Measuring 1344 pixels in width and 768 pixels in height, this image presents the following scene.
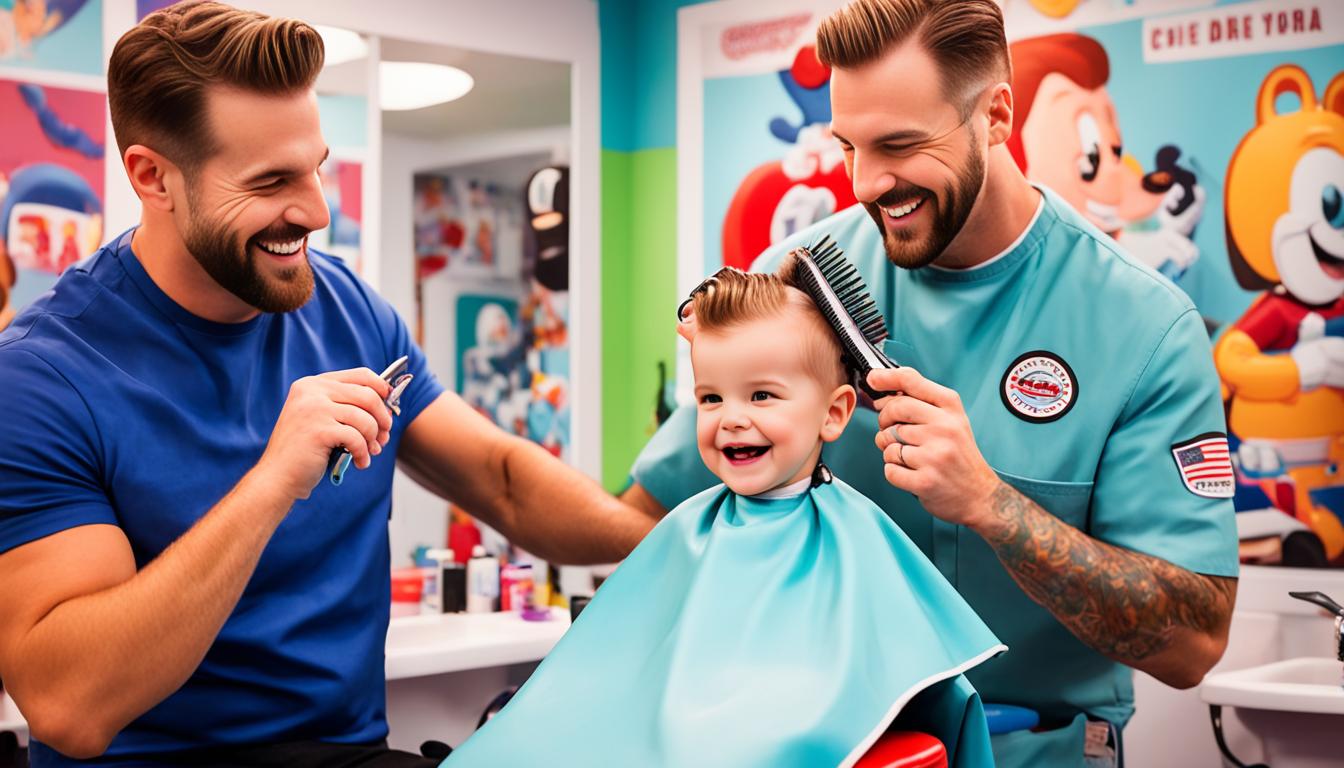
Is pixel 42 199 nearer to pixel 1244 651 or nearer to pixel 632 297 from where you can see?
pixel 632 297

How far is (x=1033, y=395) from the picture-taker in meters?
2.13

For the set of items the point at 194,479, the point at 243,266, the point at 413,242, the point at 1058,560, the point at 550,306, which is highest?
the point at 413,242

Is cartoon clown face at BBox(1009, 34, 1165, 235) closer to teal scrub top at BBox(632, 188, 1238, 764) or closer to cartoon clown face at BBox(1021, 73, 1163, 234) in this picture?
cartoon clown face at BBox(1021, 73, 1163, 234)

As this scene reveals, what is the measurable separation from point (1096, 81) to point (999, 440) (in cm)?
241

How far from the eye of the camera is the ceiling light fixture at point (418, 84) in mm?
5145

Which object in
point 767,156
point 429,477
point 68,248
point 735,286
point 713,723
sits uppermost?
point 767,156

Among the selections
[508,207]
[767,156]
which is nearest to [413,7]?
[767,156]

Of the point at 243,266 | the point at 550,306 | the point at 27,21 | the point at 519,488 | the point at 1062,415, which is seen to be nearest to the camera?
the point at 243,266

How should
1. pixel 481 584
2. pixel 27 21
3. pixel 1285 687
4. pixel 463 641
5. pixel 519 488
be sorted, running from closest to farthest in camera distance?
→ pixel 519 488 < pixel 1285 687 < pixel 463 641 < pixel 27 21 < pixel 481 584

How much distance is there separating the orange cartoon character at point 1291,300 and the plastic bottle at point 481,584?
2.46m

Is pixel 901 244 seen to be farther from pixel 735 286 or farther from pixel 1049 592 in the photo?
pixel 1049 592

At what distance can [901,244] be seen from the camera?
2094 mm

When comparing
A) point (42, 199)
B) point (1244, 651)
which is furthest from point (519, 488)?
point (1244, 651)

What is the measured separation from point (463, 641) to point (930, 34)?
229cm
